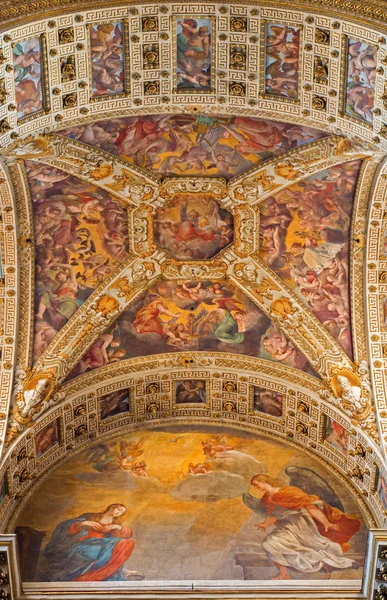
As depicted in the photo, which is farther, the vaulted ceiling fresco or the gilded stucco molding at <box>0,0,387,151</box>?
the vaulted ceiling fresco

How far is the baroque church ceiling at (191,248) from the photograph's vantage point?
18.9 meters

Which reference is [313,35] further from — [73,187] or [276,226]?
[73,187]

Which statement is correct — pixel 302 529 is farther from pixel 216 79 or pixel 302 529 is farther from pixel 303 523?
pixel 216 79

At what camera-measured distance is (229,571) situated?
1953 cm

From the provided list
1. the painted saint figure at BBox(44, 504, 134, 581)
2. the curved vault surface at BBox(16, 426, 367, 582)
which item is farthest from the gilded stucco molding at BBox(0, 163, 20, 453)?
the painted saint figure at BBox(44, 504, 134, 581)

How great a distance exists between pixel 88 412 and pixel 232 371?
11.9 ft

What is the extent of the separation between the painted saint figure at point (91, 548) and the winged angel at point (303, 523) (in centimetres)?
296

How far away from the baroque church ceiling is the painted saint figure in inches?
18.2

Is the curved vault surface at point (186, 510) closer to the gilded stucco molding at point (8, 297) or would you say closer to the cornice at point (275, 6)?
the gilded stucco molding at point (8, 297)

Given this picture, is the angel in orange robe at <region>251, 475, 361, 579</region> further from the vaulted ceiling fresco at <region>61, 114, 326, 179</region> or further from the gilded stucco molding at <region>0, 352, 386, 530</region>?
the vaulted ceiling fresco at <region>61, 114, 326, 179</region>

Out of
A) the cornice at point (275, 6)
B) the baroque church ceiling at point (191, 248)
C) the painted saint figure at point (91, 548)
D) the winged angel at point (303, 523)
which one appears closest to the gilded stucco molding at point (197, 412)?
the baroque church ceiling at point (191, 248)

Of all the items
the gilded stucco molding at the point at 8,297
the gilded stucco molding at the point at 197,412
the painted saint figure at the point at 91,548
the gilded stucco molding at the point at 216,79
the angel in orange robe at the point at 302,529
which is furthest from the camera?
the gilded stucco molding at the point at 197,412

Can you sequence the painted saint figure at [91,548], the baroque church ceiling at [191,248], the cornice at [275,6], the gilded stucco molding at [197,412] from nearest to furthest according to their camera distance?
1. the cornice at [275,6]
2. the baroque church ceiling at [191,248]
3. the painted saint figure at [91,548]
4. the gilded stucco molding at [197,412]

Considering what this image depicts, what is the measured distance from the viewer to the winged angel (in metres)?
19.8
